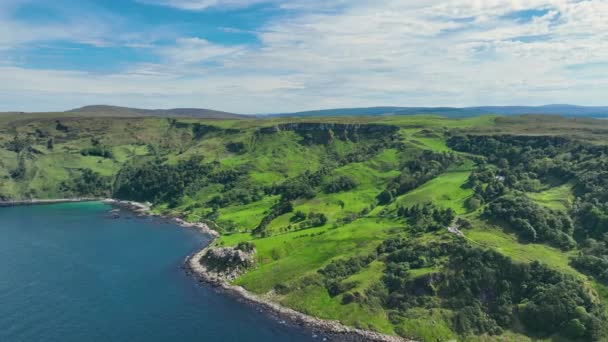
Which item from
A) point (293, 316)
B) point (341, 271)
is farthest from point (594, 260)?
point (293, 316)

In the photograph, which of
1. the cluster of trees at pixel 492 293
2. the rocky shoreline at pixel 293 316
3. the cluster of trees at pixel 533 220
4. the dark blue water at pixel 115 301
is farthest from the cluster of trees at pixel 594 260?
the dark blue water at pixel 115 301

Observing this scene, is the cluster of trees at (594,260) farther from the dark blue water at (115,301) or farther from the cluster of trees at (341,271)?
the dark blue water at (115,301)

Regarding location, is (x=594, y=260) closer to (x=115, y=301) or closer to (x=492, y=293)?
(x=492, y=293)

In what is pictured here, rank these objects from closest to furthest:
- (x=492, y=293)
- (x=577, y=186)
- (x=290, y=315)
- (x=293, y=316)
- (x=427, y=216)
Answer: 1. (x=492, y=293)
2. (x=293, y=316)
3. (x=290, y=315)
4. (x=427, y=216)
5. (x=577, y=186)

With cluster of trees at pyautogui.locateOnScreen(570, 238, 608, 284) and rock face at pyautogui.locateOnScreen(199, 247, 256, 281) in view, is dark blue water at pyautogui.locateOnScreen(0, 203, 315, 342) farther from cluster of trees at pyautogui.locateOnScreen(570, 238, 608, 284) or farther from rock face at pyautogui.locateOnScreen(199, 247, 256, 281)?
cluster of trees at pyautogui.locateOnScreen(570, 238, 608, 284)

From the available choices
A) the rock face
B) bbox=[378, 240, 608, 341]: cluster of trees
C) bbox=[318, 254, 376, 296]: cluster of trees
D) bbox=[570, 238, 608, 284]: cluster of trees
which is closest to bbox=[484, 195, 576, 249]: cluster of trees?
bbox=[570, 238, 608, 284]: cluster of trees

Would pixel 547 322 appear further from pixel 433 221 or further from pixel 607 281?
pixel 433 221
